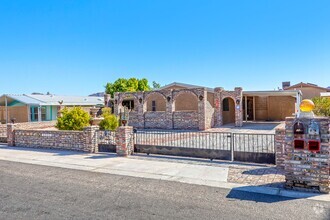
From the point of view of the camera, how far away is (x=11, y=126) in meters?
12.5

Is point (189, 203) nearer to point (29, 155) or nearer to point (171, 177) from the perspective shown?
point (171, 177)

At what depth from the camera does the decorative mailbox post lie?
5.10m

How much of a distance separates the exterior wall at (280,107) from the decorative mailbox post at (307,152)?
20.2 meters

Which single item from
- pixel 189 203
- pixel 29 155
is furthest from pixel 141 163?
pixel 29 155

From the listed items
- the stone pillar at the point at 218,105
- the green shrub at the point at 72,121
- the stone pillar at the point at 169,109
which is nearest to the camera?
the green shrub at the point at 72,121

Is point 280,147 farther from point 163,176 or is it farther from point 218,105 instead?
point 218,105

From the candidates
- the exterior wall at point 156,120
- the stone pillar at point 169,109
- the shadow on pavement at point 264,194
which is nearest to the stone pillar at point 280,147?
the shadow on pavement at point 264,194

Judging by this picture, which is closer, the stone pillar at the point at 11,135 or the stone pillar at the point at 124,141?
the stone pillar at the point at 124,141

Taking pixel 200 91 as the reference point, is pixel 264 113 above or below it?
below

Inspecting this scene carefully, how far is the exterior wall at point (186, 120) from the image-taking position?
18406mm

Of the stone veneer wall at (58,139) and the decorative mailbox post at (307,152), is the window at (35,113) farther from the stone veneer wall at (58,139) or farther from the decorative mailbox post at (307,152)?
the decorative mailbox post at (307,152)

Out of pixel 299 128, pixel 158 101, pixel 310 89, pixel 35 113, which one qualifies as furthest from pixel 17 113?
pixel 310 89

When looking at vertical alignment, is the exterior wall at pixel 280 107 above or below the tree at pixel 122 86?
below

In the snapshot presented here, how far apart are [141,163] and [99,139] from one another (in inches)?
121
